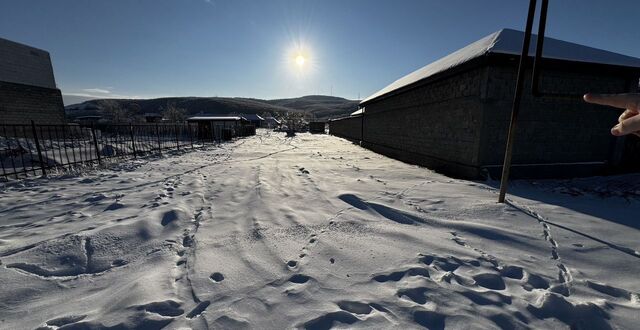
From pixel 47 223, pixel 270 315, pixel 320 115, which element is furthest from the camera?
pixel 320 115

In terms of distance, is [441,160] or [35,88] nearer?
[441,160]

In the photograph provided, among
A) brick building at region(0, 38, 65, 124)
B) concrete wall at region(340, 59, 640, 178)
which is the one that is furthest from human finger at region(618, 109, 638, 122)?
brick building at region(0, 38, 65, 124)

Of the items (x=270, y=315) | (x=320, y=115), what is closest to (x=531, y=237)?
(x=270, y=315)

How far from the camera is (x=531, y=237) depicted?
11.3 feet

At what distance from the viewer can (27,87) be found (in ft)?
60.3

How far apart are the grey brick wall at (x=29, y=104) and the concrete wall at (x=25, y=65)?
1028mm

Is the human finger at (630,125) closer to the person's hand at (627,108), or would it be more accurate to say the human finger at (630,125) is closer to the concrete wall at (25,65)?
the person's hand at (627,108)

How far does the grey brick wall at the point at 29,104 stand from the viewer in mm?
16984

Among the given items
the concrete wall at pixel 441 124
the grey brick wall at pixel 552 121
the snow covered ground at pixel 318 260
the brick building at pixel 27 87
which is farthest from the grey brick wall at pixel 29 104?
the grey brick wall at pixel 552 121

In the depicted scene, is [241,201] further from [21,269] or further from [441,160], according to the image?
[441,160]

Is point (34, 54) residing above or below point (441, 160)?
→ above

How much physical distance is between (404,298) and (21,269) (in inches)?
155

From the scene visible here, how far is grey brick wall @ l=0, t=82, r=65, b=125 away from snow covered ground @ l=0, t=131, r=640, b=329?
19.3 metres

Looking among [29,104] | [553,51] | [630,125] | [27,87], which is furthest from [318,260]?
[27,87]
